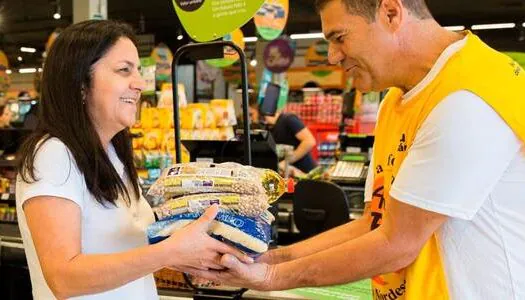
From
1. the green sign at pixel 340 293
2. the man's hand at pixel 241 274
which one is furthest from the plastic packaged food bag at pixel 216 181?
the green sign at pixel 340 293

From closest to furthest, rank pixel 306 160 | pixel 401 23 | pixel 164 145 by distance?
pixel 401 23
pixel 164 145
pixel 306 160

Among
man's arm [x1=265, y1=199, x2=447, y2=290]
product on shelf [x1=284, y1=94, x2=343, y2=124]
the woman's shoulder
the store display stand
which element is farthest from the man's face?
product on shelf [x1=284, y1=94, x2=343, y2=124]

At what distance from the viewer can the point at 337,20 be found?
4.74ft

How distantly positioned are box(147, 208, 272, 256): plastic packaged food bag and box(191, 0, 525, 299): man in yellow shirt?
0.05m

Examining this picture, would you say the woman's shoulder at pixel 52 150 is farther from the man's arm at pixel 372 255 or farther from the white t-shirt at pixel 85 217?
the man's arm at pixel 372 255

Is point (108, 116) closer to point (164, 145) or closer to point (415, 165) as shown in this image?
point (415, 165)

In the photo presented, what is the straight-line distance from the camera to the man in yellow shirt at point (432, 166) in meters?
1.25

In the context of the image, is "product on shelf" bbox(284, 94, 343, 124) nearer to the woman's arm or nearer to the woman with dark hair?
the woman with dark hair

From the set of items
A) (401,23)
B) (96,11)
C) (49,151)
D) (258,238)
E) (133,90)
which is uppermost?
(96,11)

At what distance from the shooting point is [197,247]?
143 centimetres

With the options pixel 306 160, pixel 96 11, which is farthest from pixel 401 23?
pixel 306 160

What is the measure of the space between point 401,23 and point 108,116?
863 millimetres

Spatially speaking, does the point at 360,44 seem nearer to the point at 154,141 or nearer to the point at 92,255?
the point at 92,255

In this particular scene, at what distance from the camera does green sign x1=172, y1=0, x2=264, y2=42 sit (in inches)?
99.4
